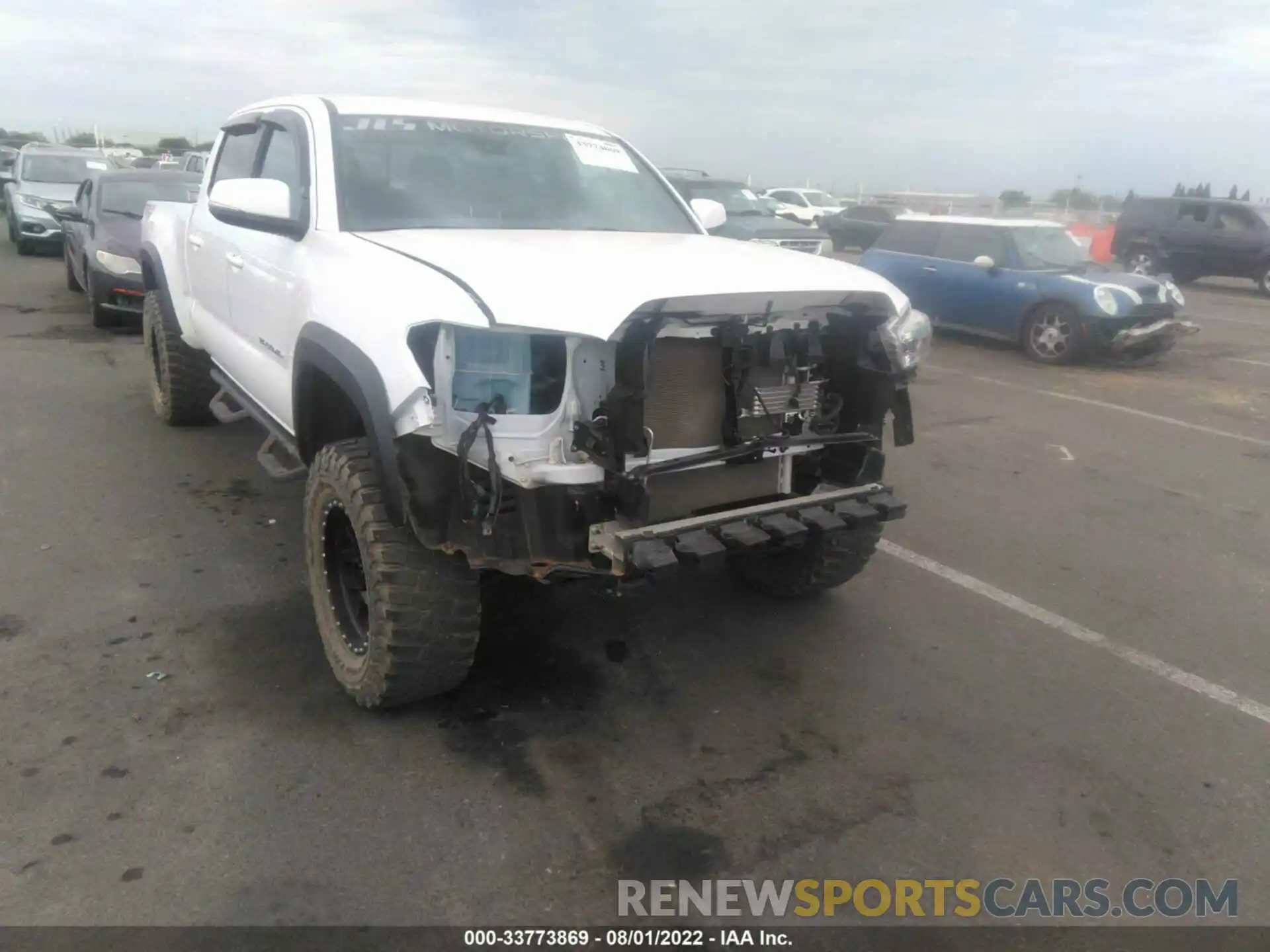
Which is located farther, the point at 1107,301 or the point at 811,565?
the point at 1107,301

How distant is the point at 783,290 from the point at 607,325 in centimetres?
68

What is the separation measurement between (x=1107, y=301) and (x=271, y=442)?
9.27 m

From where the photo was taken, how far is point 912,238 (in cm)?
1266

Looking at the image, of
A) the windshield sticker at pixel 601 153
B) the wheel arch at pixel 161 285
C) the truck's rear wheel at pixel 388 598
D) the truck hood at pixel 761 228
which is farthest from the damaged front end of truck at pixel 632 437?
the truck hood at pixel 761 228

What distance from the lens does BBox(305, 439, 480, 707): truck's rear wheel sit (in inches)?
124

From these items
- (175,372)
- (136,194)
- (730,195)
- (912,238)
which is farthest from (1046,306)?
(136,194)

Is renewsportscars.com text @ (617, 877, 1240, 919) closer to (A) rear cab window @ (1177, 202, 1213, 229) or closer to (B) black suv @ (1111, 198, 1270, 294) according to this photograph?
(B) black suv @ (1111, 198, 1270, 294)

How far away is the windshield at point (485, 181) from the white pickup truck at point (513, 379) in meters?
0.01

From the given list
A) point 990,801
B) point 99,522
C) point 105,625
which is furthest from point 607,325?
point 99,522

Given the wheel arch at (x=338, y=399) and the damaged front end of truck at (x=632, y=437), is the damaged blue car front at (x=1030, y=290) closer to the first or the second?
the damaged front end of truck at (x=632, y=437)

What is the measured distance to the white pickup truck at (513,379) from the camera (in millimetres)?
2904

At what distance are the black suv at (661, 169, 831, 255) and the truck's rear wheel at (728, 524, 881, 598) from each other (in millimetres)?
8836

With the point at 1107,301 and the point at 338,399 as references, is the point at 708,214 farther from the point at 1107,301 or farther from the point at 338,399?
the point at 1107,301

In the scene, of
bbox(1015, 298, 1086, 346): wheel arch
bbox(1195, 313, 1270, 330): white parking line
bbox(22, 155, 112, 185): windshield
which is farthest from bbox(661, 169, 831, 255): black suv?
bbox(22, 155, 112, 185): windshield
